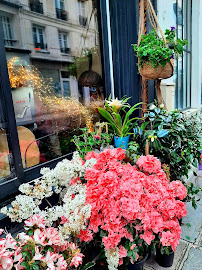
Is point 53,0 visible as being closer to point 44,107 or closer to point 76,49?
point 76,49

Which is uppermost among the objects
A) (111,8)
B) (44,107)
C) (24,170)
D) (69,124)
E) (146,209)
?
(111,8)

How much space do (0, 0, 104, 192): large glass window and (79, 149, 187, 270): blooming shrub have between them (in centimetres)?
66

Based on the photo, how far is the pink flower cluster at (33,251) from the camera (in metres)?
0.71

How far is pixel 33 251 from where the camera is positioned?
78 cm

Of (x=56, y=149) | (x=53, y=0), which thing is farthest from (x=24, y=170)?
(x=53, y=0)

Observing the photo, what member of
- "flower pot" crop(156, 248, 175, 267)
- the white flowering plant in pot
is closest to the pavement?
"flower pot" crop(156, 248, 175, 267)

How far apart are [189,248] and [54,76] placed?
77.1 inches

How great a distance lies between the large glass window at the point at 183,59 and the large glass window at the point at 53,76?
2048mm

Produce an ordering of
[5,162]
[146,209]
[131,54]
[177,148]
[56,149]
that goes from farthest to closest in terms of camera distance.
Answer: [131,54]
[56,149]
[177,148]
[5,162]
[146,209]

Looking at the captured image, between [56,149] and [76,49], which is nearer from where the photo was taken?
[56,149]

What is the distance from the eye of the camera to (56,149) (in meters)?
1.90

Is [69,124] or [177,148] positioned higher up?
[69,124]

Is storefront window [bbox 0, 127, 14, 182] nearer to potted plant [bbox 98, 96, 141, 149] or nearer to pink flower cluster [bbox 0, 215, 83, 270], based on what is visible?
pink flower cluster [bbox 0, 215, 83, 270]

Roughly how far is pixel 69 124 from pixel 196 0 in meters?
3.63
